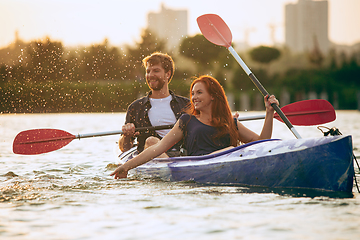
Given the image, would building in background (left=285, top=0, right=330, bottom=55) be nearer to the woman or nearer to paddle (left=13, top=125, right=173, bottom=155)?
paddle (left=13, top=125, right=173, bottom=155)

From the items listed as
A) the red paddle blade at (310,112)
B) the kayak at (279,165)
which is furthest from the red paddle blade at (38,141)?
the red paddle blade at (310,112)

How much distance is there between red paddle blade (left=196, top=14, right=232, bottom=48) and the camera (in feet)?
16.6

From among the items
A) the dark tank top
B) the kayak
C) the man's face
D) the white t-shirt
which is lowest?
the kayak

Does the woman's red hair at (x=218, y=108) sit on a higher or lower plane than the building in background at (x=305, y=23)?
lower

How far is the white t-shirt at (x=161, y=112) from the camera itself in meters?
4.60

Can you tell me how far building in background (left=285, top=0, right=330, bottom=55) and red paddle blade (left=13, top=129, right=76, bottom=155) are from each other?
6421cm

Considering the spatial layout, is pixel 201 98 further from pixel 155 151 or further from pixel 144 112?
pixel 144 112

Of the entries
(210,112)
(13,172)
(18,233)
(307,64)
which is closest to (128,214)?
(18,233)

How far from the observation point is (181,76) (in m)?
29.6

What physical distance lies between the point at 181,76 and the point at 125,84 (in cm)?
425

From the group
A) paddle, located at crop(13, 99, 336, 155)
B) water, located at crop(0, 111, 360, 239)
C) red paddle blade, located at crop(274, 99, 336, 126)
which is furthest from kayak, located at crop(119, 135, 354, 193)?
red paddle blade, located at crop(274, 99, 336, 126)

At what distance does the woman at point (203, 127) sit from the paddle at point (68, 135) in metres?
1.20

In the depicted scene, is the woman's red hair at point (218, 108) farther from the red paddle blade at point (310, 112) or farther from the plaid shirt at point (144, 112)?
the red paddle blade at point (310, 112)

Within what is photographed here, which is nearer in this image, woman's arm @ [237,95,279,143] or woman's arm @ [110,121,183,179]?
woman's arm @ [110,121,183,179]
